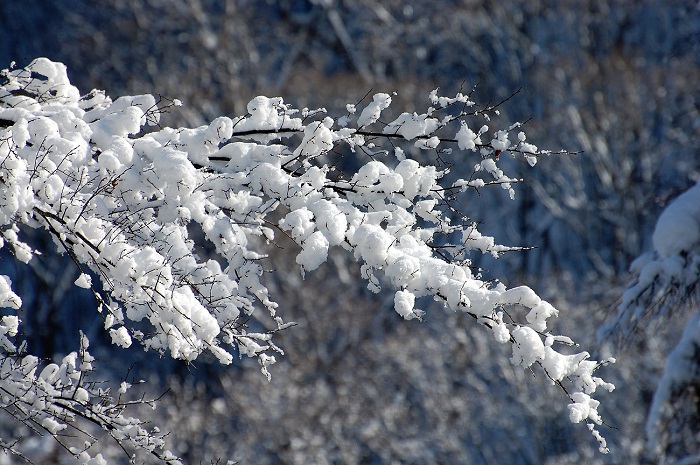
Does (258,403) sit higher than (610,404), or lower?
lower

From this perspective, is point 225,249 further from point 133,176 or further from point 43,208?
point 43,208

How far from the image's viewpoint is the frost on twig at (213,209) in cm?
326

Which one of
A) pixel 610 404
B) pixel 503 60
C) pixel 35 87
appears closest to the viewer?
pixel 35 87

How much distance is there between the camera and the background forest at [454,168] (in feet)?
48.6

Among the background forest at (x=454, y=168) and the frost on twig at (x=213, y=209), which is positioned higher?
the frost on twig at (x=213, y=209)

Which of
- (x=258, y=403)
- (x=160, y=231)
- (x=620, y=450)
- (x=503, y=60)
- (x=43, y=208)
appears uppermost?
(x=43, y=208)

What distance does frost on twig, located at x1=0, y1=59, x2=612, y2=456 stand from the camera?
10.7 feet

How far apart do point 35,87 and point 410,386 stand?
13.2 meters

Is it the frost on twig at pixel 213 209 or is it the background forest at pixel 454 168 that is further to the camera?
the background forest at pixel 454 168

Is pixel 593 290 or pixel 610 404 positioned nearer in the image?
pixel 610 404

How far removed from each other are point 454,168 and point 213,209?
17959mm

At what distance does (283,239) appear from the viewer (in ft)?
58.1

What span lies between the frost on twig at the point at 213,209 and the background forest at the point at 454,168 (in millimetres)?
9306

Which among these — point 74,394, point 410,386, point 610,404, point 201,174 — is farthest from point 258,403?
point 201,174
